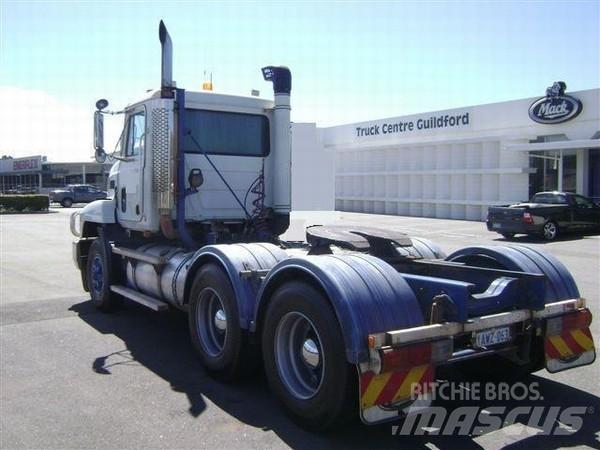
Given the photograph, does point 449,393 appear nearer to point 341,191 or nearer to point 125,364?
point 125,364

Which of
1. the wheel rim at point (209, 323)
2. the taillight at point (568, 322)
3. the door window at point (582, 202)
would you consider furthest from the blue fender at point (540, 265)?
the door window at point (582, 202)

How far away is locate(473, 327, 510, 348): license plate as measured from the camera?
438cm

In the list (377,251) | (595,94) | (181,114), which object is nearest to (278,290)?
(377,251)

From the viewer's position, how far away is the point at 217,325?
5602mm

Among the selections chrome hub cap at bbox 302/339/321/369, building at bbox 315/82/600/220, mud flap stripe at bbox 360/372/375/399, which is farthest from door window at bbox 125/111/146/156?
building at bbox 315/82/600/220

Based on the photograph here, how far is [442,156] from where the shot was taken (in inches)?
1178

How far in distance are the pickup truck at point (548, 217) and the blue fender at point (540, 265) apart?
14.4 meters

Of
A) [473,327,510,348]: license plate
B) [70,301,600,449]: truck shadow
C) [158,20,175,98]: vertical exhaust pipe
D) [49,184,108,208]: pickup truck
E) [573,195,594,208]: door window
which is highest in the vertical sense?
[158,20,175,98]: vertical exhaust pipe

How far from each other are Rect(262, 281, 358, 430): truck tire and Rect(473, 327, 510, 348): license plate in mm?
1027

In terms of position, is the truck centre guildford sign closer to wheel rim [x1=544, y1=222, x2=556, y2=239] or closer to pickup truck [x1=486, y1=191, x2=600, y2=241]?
pickup truck [x1=486, y1=191, x2=600, y2=241]

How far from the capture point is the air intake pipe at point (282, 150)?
297 inches

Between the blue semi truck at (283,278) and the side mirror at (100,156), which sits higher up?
the side mirror at (100,156)

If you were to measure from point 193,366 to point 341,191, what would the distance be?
30.9 meters

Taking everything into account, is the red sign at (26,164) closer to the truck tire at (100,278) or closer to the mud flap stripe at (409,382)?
the truck tire at (100,278)
